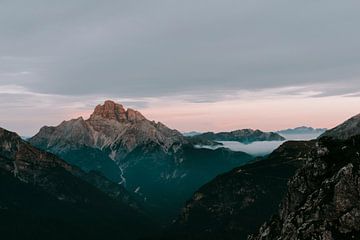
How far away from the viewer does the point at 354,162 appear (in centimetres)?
19362

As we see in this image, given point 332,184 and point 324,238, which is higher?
point 332,184

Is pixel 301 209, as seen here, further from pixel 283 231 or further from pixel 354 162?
pixel 354 162

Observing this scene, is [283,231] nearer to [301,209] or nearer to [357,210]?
[301,209]

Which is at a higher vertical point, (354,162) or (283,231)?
(354,162)

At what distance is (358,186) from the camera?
604 ft

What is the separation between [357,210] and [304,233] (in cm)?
1777

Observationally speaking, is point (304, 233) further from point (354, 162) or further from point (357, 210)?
point (354, 162)

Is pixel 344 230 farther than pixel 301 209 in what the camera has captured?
No

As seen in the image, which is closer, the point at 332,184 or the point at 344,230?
the point at 344,230

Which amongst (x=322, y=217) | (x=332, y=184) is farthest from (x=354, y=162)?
(x=322, y=217)

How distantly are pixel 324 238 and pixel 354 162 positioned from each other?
32.2m

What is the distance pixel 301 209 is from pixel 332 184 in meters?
13.9

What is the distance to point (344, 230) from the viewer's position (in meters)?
174

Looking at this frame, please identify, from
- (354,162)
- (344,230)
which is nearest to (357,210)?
(344,230)
